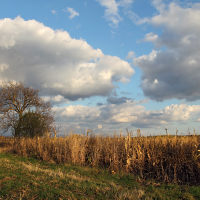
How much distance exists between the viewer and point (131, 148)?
11211 millimetres

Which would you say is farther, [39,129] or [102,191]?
[39,129]

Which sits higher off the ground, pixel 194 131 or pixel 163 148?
pixel 194 131

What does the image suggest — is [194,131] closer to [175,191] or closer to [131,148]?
[131,148]

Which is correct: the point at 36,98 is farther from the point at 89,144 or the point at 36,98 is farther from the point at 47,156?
the point at 89,144

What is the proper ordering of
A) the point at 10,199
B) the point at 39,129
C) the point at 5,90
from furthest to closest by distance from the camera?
1. the point at 5,90
2. the point at 39,129
3. the point at 10,199

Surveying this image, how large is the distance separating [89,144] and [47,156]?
375 cm

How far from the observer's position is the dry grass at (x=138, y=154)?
369 inches

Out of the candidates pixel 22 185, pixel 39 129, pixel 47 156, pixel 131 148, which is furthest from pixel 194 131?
pixel 39 129

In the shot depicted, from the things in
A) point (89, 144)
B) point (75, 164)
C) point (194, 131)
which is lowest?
point (75, 164)

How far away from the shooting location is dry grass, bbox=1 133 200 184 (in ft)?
30.8

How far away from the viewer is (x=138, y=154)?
34.3 feet

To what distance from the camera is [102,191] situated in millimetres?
6391

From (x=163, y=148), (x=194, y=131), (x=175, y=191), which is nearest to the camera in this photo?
(x=175, y=191)

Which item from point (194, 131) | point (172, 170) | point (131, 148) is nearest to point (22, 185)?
point (131, 148)
